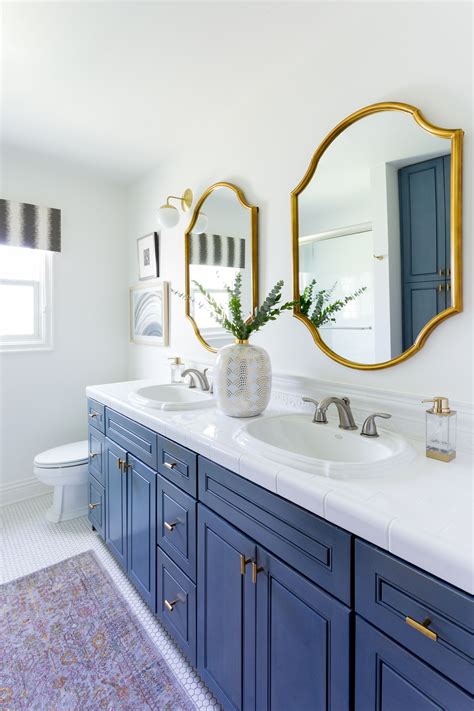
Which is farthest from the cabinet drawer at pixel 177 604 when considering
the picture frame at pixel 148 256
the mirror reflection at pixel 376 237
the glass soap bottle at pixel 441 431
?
the picture frame at pixel 148 256

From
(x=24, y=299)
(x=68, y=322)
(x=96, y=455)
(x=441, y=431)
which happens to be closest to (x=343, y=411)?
(x=441, y=431)

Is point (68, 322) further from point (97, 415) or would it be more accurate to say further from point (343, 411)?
point (343, 411)

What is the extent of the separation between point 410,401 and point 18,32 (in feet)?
6.82

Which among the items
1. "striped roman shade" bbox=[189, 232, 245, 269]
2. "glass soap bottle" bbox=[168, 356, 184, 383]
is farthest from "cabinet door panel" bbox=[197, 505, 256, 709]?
"striped roman shade" bbox=[189, 232, 245, 269]

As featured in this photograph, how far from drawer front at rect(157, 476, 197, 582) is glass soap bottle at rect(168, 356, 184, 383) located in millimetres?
856

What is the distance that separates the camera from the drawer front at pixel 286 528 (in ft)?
2.66

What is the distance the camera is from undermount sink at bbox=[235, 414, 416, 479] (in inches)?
36.8

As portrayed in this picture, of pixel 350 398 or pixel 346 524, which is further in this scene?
pixel 350 398

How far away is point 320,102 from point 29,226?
215 cm

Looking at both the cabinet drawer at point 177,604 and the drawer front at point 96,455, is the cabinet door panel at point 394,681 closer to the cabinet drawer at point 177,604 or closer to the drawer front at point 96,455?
the cabinet drawer at point 177,604

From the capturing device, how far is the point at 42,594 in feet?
5.98

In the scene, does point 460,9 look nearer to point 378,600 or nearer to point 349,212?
point 349,212

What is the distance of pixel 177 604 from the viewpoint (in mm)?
1411

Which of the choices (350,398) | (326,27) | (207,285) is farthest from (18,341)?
(326,27)
